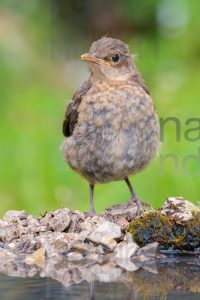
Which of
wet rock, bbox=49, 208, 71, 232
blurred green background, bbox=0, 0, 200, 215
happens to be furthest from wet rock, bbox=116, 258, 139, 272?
blurred green background, bbox=0, 0, 200, 215

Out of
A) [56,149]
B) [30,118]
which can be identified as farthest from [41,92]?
[56,149]

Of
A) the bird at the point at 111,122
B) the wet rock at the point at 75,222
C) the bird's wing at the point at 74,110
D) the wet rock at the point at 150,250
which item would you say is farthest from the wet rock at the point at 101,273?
the bird's wing at the point at 74,110

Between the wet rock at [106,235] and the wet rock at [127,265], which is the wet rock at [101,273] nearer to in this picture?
the wet rock at [127,265]

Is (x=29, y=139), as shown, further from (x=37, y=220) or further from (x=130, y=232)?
(x=130, y=232)

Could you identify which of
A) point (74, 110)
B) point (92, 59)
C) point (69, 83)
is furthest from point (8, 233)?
point (69, 83)

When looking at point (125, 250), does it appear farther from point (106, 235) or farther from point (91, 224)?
point (91, 224)

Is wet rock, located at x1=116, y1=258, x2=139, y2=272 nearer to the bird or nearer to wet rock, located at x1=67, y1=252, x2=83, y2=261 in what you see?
wet rock, located at x1=67, y1=252, x2=83, y2=261
